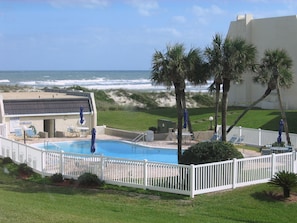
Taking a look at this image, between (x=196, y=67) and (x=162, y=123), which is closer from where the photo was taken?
(x=196, y=67)

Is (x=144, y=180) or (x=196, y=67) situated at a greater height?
(x=196, y=67)

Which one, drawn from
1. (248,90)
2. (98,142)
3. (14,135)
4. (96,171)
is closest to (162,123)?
(98,142)

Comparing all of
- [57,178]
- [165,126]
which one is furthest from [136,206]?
[165,126]

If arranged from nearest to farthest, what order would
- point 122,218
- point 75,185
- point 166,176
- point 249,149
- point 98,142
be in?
point 122,218, point 166,176, point 75,185, point 249,149, point 98,142

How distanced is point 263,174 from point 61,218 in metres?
7.21

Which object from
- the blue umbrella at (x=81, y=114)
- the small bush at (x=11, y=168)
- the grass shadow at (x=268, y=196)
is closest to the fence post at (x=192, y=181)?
the grass shadow at (x=268, y=196)

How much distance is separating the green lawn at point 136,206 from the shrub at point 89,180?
0.40m

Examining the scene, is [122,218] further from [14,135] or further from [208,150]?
[14,135]

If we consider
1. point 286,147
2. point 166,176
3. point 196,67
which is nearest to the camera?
point 166,176

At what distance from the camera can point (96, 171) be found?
15055 mm

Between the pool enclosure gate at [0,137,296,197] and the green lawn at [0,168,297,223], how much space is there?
0.94 feet

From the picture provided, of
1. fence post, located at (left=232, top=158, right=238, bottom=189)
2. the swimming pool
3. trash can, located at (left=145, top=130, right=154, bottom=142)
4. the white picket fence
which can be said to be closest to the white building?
the swimming pool

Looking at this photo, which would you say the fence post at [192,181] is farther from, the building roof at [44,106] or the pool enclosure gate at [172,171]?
the building roof at [44,106]

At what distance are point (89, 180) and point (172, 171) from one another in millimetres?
2688
